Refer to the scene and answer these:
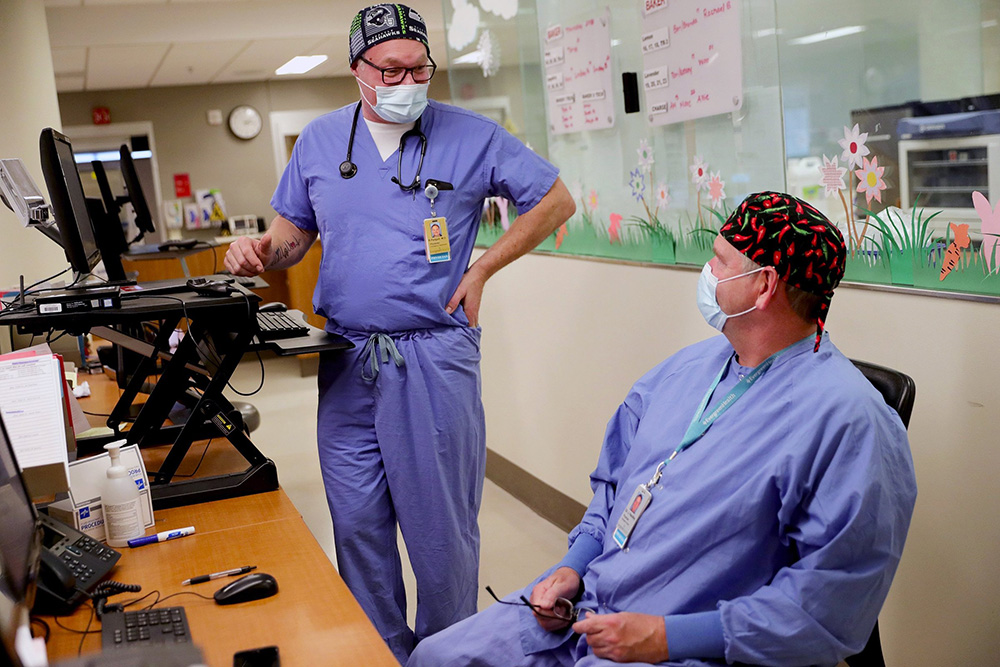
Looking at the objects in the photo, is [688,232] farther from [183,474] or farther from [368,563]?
[183,474]

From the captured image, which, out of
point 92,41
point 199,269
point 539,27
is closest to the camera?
point 539,27

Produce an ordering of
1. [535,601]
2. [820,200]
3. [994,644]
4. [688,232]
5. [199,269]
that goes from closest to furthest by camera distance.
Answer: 1. [535,601]
2. [994,644]
3. [820,200]
4. [688,232]
5. [199,269]

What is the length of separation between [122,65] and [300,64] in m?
1.65

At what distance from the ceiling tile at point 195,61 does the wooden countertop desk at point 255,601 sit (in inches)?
235

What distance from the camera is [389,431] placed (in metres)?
2.06

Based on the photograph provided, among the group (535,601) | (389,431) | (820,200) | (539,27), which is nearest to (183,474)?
(389,431)

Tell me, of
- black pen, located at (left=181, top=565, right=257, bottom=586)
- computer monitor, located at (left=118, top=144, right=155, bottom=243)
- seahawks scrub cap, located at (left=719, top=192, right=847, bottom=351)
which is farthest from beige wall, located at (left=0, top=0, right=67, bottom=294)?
seahawks scrub cap, located at (left=719, top=192, right=847, bottom=351)

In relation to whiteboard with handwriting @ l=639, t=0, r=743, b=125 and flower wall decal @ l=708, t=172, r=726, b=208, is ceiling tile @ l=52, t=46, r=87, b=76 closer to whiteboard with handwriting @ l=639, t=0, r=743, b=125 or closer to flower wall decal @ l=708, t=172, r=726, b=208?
whiteboard with handwriting @ l=639, t=0, r=743, b=125

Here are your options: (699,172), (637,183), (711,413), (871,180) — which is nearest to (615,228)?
(637,183)

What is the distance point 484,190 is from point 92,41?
5.44 metres

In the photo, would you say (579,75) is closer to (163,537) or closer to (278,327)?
(278,327)

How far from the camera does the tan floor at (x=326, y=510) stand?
3041 millimetres

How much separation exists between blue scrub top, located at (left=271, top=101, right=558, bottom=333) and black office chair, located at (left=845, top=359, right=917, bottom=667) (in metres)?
0.99

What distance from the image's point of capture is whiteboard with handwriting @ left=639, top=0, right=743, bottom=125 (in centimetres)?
218
